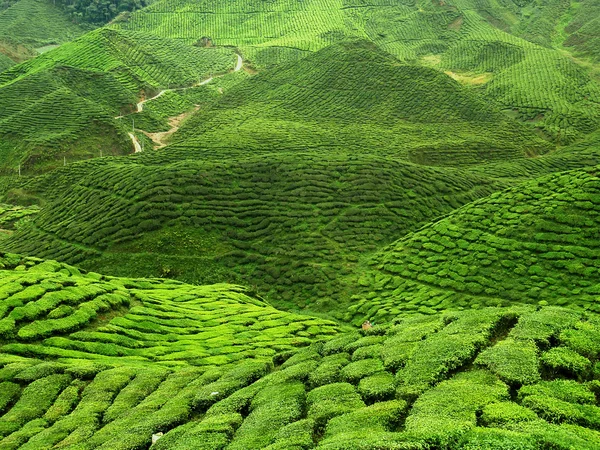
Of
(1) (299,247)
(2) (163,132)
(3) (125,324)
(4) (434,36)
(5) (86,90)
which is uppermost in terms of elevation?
(4) (434,36)

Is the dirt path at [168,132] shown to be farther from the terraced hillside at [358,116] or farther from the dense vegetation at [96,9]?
the dense vegetation at [96,9]

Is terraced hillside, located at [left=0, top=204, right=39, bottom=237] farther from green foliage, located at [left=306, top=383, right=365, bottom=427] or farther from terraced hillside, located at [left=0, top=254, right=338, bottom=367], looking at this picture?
green foliage, located at [left=306, top=383, right=365, bottom=427]

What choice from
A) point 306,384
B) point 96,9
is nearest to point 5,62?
point 96,9

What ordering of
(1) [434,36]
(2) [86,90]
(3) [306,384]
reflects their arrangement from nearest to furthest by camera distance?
(3) [306,384] < (2) [86,90] < (1) [434,36]

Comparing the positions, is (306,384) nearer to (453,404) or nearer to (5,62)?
(453,404)

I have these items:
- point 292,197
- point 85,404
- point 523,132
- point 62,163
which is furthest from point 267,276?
point 523,132

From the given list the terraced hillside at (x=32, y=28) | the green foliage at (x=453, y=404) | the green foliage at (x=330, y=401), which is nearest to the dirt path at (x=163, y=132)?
the terraced hillside at (x=32, y=28)
